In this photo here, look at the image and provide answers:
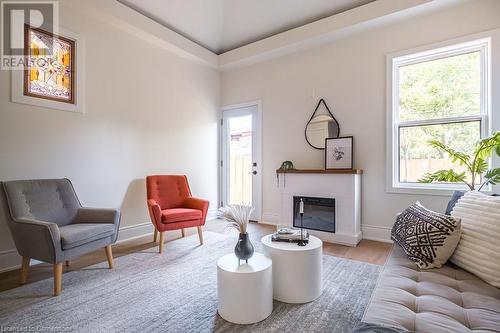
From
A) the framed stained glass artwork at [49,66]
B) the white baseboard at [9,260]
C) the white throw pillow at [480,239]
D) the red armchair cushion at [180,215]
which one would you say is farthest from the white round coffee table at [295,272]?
the framed stained glass artwork at [49,66]

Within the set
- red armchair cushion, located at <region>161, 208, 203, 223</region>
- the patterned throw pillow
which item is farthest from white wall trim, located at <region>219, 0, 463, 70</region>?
red armchair cushion, located at <region>161, 208, 203, 223</region>

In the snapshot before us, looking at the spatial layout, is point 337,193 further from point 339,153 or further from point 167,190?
point 167,190

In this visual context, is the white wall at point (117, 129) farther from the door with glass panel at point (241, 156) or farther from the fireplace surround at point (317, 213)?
the fireplace surround at point (317, 213)

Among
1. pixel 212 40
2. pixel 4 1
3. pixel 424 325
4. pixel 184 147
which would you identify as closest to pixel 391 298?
pixel 424 325

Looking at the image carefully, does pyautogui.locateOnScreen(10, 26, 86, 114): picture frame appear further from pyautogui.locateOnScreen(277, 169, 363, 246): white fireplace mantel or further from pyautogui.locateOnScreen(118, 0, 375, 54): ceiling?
pyautogui.locateOnScreen(277, 169, 363, 246): white fireplace mantel

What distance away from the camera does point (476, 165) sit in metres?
2.60

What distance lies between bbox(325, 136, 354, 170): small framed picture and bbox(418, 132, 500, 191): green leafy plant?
90 cm

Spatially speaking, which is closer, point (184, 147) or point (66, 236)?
point (66, 236)

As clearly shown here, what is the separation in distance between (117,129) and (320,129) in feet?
9.27

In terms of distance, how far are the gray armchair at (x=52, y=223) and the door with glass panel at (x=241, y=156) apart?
8.07ft

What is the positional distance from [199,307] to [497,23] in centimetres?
405

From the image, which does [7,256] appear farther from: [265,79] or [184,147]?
[265,79]

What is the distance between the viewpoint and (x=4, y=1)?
2.47m

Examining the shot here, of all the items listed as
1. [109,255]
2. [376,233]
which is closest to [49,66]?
[109,255]
